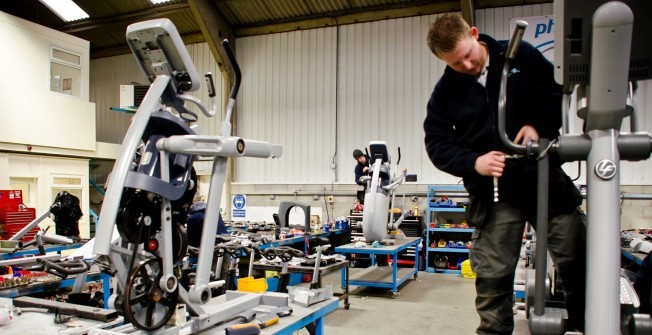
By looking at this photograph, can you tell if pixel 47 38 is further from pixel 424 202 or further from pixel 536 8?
pixel 536 8

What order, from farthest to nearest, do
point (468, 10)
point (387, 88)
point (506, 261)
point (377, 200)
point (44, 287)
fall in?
point (387, 88) → point (468, 10) → point (377, 200) → point (44, 287) → point (506, 261)

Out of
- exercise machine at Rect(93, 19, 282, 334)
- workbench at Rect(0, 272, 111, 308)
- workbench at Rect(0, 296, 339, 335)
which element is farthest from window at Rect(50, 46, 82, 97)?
exercise machine at Rect(93, 19, 282, 334)

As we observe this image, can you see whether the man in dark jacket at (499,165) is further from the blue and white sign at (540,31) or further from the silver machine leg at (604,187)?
the blue and white sign at (540,31)

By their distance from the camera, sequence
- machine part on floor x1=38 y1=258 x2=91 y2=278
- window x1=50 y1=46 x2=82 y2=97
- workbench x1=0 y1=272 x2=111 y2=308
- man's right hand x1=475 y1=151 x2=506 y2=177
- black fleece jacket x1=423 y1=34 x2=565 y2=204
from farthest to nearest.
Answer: window x1=50 y1=46 x2=82 y2=97 < workbench x1=0 y1=272 x2=111 y2=308 < machine part on floor x1=38 y1=258 x2=91 y2=278 < black fleece jacket x1=423 y1=34 x2=565 y2=204 < man's right hand x1=475 y1=151 x2=506 y2=177

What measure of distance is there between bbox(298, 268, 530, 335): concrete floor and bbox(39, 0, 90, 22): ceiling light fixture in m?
7.52

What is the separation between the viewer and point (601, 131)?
1345 mm

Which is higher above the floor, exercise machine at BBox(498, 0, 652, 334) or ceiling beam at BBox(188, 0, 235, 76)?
ceiling beam at BBox(188, 0, 235, 76)

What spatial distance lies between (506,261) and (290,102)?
8.37m

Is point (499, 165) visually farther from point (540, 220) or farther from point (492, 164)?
point (540, 220)

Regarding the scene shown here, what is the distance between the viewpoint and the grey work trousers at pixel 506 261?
65.4 inches

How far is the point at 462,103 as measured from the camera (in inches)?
73.9

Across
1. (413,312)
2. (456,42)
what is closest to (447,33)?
(456,42)

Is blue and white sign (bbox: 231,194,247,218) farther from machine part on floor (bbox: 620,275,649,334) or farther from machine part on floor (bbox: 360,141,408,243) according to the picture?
machine part on floor (bbox: 620,275,649,334)

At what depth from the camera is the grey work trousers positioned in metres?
1.66
